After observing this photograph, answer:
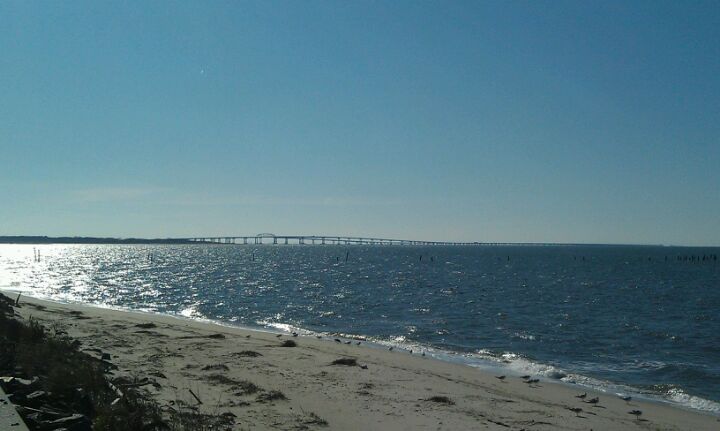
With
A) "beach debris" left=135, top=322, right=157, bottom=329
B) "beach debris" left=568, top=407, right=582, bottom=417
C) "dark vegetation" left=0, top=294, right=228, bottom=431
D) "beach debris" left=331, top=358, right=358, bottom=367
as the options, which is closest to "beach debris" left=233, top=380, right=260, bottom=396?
"dark vegetation" left=0, top=294, right=228, bottom=431

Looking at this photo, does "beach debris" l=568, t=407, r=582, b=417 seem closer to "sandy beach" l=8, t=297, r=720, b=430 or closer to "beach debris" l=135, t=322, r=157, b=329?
"sandy beach" l=8, t=297, r=720, b=430

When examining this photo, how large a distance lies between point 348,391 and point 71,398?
7.04 meters

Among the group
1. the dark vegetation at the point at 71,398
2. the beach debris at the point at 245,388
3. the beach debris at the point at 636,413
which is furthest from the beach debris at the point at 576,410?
the dark vegetation at the point at 71,398

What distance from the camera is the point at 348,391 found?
1439 centimetres

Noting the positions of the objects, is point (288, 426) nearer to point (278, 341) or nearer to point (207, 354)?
point (207, 354)

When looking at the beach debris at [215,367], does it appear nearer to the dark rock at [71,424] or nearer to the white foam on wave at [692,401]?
the dark rock at [71,424]

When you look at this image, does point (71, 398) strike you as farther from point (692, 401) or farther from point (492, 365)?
point (692, 401)

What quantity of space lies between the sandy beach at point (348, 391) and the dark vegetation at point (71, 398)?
141 centimetres

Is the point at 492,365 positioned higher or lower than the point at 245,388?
lower

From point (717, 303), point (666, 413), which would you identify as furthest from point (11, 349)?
point (717, 303)

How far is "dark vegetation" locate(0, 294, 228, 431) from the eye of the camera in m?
7.71

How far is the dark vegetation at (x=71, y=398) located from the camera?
7711mm

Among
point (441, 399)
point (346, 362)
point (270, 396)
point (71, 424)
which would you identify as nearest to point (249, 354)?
point (346, 362)

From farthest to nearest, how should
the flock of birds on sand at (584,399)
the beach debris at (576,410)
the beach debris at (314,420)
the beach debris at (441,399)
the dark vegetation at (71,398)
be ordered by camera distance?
the flock of birds on sand at (584,399), the beach debris at (441,399), the beach debris at (576,410), the beach debris at (314,420), the dark vegetation at (71,398)
